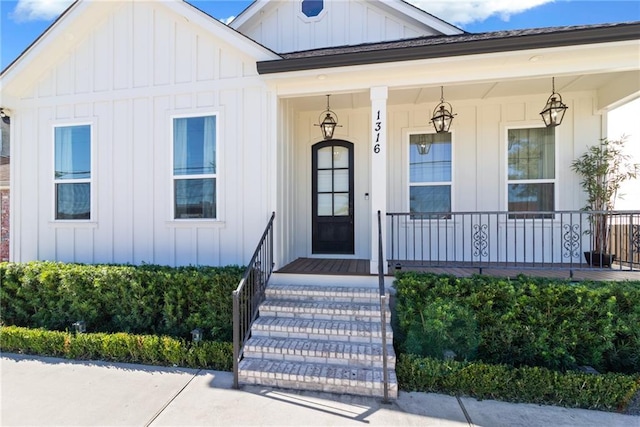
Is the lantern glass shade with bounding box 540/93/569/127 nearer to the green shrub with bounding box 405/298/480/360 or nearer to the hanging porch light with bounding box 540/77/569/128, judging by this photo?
the hanging porch light with bounding box 540/77/569/128

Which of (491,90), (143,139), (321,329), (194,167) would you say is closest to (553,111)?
(491,90)

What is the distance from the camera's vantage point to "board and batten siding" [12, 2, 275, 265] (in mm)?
5008

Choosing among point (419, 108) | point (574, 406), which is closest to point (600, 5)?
point (419, 108)

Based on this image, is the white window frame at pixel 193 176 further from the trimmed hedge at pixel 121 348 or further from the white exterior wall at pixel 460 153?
the trimmed hedge at pixel 121 348

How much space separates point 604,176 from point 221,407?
6.45 metres

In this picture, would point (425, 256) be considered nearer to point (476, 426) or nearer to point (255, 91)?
point (476, 426)

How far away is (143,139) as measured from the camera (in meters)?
5.30

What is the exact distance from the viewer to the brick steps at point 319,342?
3275 millimetres

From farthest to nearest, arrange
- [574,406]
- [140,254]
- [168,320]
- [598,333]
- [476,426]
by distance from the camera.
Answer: [140,254] < [168,320] < [598,333] < [574,406] < [476,426]

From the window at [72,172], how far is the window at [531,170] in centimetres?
750

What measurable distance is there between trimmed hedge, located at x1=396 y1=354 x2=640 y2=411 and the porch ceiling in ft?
12.2

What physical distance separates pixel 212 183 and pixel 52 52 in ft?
12.2

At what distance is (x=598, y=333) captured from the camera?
3.42m

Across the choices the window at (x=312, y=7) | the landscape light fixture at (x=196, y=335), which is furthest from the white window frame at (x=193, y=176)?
the window at (x=312, y=7)
